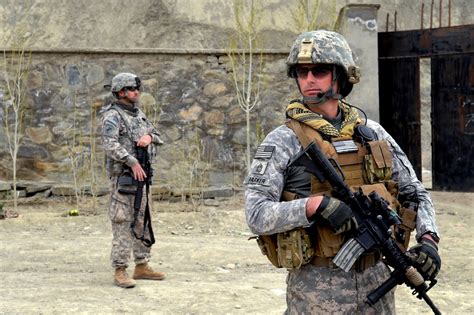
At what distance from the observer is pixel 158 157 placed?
9352 mm

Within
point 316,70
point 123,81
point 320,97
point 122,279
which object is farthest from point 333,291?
point 123,81

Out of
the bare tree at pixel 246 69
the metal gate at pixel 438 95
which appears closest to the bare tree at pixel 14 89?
the bare tree at pixel 246 69

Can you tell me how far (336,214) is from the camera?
248cm

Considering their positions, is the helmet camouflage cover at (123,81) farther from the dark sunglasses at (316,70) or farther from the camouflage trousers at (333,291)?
the camouflage trousers at (333,291)

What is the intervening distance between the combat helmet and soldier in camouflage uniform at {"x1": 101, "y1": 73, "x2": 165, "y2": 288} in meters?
2.83

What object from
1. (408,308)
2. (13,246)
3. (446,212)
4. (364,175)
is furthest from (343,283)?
(446,212)

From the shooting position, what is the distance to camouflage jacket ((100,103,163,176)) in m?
5.47

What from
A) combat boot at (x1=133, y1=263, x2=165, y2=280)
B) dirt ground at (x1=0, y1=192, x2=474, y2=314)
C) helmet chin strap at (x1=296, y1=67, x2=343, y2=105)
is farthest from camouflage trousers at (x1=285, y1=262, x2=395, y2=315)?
combat boot at (x1=133, y1=263, x2=165, y2=280)

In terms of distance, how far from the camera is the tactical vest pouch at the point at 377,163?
2.73 metres

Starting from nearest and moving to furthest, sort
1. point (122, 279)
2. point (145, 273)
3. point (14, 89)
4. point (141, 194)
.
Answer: point (122, 279) → point (141, 194) → point (145, 273) → point (14, 89)

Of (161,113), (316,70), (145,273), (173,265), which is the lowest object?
(173,265)

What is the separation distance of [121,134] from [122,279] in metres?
1.12

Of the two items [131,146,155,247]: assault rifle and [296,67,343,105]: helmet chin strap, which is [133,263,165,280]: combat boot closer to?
[131,146,155,247]: assault rifle

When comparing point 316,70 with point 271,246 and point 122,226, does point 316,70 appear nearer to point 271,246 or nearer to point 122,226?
point 271,246
